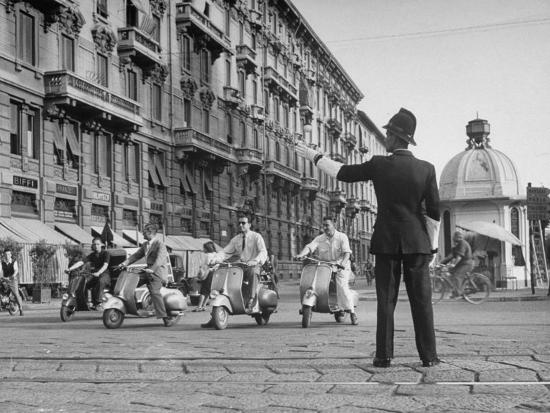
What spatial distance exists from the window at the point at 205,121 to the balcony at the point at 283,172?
794 cm

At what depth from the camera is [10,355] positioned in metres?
6.98

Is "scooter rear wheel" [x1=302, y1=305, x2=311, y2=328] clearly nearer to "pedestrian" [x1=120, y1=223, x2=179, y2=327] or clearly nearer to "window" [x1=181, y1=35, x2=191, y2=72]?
"pedestrian" [x1=120, y1=223, x2=179, y2=327]

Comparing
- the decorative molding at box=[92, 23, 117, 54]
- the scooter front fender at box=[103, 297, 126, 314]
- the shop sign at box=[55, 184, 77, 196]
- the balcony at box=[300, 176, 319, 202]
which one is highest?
the decorative molding at box=[92, 23, 117, 54]

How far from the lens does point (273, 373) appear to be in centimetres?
554

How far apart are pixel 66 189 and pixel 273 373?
2103 cm

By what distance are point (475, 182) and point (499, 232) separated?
294cm

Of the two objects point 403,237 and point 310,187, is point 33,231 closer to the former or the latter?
point 403,237

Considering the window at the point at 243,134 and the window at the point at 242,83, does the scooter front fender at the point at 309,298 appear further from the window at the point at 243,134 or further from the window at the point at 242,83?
the window at the point at 242,83

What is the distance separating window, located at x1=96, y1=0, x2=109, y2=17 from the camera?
28.2 metres

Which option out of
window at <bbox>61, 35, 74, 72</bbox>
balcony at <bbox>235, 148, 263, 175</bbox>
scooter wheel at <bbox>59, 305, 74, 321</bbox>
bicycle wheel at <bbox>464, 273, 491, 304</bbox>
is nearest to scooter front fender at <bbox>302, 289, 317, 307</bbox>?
scooter wheel at <bbox>59, 305, 74, 321</bbox>

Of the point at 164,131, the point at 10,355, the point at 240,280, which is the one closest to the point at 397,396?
the point at 10,355

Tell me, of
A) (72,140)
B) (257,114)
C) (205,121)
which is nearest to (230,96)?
(205,121)

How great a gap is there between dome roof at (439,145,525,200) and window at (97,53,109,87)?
12355mm

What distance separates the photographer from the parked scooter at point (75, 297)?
43.8 ft
